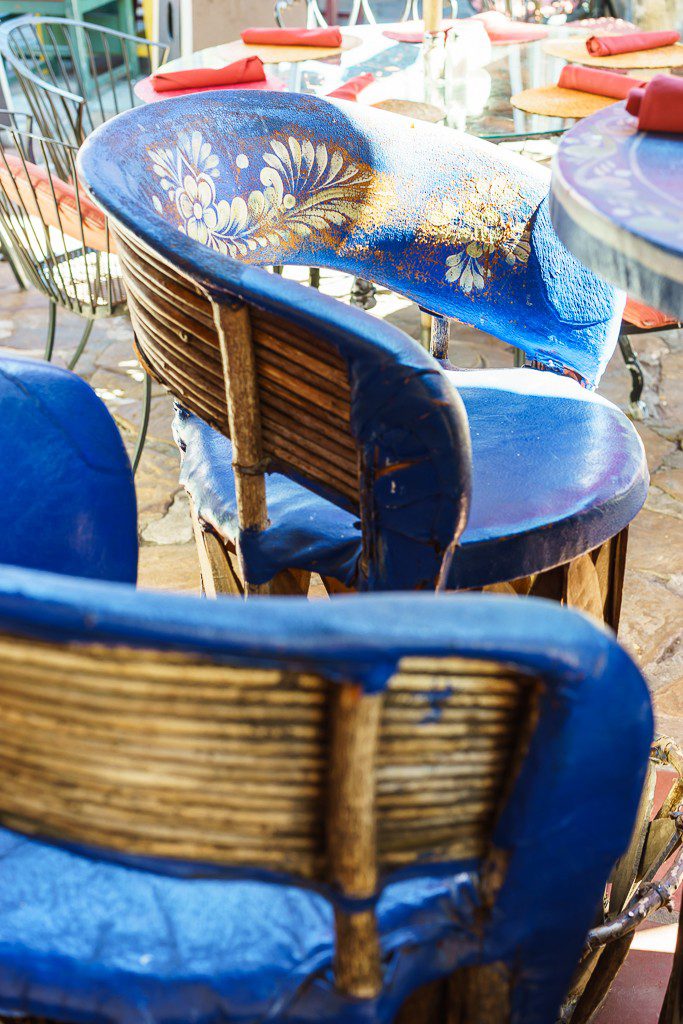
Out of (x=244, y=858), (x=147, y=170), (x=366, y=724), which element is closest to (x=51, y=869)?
(x=244, y=858)

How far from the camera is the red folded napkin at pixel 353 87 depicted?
246 cm

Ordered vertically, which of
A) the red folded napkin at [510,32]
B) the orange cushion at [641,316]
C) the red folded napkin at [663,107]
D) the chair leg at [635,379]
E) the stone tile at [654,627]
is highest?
the red folded napkin at [663,107]

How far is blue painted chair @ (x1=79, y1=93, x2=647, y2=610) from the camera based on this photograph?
3.12ft

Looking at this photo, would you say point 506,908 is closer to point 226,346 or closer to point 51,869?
point 51,869

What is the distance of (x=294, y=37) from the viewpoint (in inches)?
115

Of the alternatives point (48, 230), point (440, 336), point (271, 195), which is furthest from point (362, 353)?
point (48, 230)

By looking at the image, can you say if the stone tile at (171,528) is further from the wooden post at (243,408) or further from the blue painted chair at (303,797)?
the blue painted chair at (303,797)

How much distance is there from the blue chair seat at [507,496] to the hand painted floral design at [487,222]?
0.23 meters

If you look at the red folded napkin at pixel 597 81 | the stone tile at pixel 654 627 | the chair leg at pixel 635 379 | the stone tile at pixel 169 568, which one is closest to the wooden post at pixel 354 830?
the stone tile at pixel 654 627

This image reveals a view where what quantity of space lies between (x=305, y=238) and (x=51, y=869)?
3.20 feet

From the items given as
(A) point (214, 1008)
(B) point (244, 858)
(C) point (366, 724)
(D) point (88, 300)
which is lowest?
(D) point (88, 300)

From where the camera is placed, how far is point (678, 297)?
0.88 m

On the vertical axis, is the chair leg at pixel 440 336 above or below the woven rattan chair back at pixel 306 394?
below

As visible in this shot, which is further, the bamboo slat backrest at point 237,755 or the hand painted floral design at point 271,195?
the hand painted floral design at point 271,195
